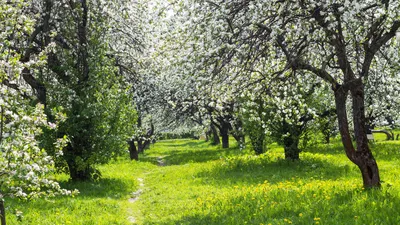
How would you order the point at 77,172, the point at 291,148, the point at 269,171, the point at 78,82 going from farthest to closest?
the point at 291,148 → the point at 269,171 → the point at 77,172 → the point at 78,82

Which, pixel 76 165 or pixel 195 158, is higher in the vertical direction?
pixel 76 165

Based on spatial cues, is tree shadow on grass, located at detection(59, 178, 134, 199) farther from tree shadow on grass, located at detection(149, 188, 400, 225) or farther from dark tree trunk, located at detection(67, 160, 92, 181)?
tree shadow on grass, located at detection(149, 188, 400, 225)

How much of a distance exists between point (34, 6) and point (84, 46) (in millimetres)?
2282

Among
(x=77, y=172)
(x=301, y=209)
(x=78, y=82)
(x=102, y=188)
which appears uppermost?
(x=78, y=82)

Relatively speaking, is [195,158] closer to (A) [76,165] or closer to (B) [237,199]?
(A) [76,165]

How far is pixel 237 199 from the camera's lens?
12.0 meters

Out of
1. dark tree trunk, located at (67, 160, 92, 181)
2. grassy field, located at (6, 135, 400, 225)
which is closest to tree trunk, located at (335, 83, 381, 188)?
grassy field, located at (6, 135, 400, 225)

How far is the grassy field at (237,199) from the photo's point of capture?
9430 mm

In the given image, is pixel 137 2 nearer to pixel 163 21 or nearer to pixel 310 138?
pixel 163 21

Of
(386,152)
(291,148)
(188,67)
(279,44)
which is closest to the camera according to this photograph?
(188,67)

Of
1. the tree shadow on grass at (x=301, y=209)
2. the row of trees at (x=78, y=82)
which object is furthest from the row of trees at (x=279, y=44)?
the row of trees at (x=78, y=82)

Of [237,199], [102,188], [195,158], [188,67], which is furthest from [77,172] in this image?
[195,158]

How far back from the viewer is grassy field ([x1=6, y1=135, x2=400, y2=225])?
9.43 m

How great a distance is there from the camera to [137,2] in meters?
19.0
